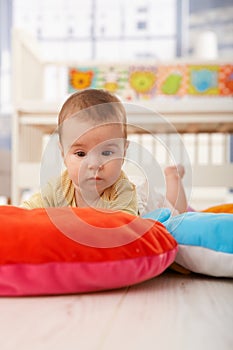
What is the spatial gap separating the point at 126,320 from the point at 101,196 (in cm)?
42

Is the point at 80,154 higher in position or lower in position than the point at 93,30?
lower

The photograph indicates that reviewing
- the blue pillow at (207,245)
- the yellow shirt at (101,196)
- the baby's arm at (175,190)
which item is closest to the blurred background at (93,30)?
the baby's arm at (175,190)

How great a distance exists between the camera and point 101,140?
82cm

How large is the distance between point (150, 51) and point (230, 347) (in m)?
3.65

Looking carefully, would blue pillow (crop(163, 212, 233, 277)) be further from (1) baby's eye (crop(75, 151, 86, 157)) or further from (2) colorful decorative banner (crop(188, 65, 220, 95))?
(2) colorful decorative banner (crop(188, 65, 220, 95))

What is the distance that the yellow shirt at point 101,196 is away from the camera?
89 cm

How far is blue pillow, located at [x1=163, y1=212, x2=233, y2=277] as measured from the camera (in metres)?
0.76

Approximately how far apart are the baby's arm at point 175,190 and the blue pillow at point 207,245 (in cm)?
33

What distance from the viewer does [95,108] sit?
837 mm

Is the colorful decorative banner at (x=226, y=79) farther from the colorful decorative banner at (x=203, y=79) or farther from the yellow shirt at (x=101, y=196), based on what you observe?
the yellow shirt at (x=101, y=196)

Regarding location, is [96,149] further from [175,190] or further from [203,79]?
[203,79]

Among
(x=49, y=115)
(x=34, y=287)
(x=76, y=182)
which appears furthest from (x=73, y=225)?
(x=49, y=115)

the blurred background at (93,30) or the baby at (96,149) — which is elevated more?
the blurred background at (93,30)

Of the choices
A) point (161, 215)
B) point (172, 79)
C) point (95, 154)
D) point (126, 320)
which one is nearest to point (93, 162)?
point (95, 154)
